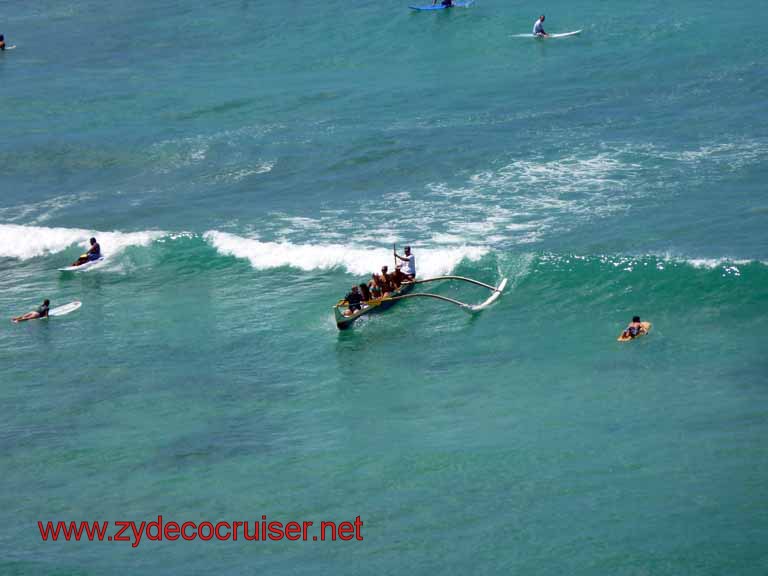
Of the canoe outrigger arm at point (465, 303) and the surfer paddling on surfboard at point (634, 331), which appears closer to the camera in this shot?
the surfer paddling on surfboard at point (634, 331)

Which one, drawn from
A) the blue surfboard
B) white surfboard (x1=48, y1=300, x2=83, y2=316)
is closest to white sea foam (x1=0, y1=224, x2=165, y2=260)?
white surfboard (x1=48, y1=300, x2=83, y2=316)

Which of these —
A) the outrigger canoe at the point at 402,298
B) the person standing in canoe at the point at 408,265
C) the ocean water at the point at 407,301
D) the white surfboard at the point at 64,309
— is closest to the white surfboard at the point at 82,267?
the ocean water at the point at 407,301

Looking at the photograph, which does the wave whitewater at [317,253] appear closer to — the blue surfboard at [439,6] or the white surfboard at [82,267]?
the white surfboard at [82,267]

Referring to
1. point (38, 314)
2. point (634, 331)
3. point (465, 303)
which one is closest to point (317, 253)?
point (465, 303)

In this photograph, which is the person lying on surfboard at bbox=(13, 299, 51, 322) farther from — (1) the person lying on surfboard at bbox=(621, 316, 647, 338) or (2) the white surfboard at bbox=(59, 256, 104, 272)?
(1) the person lying on surfboard at bbox=(621, 316, 647, 338)

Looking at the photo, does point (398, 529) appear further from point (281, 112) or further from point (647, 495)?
point (281, 112)

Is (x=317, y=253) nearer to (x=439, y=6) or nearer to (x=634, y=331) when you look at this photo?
(x=634, y=331)

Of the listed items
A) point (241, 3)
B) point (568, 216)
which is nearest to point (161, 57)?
point (241, 3)
